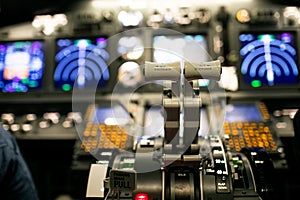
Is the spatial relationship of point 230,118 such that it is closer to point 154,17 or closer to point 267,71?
point 267,71

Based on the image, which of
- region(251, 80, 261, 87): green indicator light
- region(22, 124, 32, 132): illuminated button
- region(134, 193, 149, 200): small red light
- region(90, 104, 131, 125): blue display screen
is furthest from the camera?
region(251, 80, 261, 87): green indicator light

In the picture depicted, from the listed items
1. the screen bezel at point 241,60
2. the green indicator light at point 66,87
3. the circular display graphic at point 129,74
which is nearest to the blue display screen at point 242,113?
the screen bezel at point 241,60

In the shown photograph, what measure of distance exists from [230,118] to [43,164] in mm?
1102

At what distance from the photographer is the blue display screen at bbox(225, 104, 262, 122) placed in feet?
7.45

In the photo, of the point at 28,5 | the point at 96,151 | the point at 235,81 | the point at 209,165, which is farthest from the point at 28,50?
the point at 209,165

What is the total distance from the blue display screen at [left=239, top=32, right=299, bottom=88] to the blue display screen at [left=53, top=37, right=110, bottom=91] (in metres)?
0.81

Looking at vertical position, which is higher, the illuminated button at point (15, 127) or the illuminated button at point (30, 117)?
the illuminated button at point (30, 117)

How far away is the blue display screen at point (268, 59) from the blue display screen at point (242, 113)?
0.60 ft

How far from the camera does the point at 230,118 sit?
2.29 metres

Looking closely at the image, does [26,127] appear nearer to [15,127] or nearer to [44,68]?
[15,127]

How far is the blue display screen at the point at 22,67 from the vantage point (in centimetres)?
263

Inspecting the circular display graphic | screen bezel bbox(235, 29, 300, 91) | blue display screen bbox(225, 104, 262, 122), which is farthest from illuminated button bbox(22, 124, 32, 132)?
screen bezel bbox(235, 29, 300, 91)

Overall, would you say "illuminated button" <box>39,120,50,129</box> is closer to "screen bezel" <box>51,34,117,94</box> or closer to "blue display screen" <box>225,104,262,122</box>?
"screen bezel" <box>51,34,117,94</box>

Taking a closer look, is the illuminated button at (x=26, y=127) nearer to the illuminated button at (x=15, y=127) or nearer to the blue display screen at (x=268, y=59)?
the illuminated button at (x=15, y=127)
